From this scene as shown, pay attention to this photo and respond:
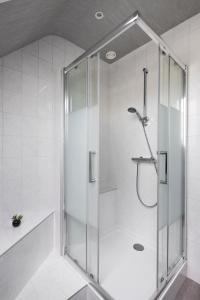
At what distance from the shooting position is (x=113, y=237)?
229 centimetres

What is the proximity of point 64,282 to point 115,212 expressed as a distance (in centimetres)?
124

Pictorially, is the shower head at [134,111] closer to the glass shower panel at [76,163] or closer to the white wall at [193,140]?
the white wall at [193,140]

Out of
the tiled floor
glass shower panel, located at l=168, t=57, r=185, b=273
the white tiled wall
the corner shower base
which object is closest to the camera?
the tiled floor

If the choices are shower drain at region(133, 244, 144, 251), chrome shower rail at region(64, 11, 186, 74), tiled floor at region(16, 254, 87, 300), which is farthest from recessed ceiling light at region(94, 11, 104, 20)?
shower drain at region(133, 244, 144, 251)

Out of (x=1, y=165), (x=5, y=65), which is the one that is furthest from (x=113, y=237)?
(x=5, y=65)

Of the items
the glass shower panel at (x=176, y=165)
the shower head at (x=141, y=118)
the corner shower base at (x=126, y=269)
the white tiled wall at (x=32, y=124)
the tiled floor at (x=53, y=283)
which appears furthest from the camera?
the shower head at (x=141, y=118)

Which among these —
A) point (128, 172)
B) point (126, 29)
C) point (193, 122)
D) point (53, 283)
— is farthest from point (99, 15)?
point (53, 283)

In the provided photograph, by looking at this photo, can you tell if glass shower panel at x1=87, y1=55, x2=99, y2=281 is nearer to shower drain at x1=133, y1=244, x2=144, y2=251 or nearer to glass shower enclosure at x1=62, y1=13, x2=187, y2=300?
glass shower enclosure at x1=62, y1=13, x2=187, y2=300

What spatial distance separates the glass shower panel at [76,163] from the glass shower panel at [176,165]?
0.79 m

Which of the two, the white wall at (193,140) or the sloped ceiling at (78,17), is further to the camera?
the white wall at (193,140)

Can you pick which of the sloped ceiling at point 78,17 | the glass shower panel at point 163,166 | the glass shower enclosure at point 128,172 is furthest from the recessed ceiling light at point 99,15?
the glass shower panel at point 163,166

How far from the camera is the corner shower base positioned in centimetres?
143

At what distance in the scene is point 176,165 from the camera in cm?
161

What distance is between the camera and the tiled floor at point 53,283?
4.33 feet
